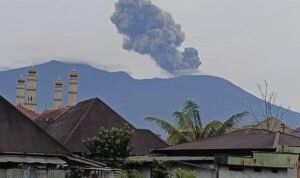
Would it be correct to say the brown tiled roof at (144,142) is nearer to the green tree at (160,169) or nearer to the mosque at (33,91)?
the green tree at (160,169)

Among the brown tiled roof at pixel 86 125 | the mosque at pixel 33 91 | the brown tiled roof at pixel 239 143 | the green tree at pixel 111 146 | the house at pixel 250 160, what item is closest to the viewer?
the house at pixel 250 160

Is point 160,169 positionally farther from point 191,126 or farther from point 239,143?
point 191,126

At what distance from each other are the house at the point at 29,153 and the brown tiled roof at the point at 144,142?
38.5ft

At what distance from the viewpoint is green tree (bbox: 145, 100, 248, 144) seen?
4091cm

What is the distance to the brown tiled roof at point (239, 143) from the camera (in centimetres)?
2858

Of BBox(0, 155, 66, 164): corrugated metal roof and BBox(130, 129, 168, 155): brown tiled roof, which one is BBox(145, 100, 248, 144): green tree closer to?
BBox(130, 129, 168, 155): brown tiled roof

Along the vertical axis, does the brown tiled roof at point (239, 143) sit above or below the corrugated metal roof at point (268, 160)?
above

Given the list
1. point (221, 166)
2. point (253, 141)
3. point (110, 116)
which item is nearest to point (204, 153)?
point (253, 141)

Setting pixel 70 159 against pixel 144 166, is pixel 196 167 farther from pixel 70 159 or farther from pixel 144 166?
pixel 70 159

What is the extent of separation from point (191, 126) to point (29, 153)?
59.7ft

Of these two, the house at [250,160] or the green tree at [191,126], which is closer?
the house at [250,160]

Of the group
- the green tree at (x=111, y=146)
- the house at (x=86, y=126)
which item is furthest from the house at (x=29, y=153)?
the house at (x=86, y=126)

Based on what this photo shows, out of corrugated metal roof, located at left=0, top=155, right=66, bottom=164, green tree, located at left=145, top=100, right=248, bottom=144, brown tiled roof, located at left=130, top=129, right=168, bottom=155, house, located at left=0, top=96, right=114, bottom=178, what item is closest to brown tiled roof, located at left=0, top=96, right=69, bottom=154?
house, located at left=0, top=96, right=114, bottom=178

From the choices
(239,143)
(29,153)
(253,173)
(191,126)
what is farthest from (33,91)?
(253,173)
